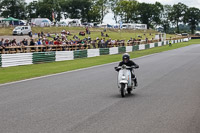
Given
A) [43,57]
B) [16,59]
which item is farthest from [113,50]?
[16,59]

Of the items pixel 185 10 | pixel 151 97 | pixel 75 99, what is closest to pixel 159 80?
pixel 151 97

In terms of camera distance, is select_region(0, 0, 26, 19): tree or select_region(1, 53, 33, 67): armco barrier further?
select_region(0, 0, 26, 19): tree

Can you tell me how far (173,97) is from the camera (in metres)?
10.3

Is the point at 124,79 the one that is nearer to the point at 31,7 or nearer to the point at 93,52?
the point at 93,52

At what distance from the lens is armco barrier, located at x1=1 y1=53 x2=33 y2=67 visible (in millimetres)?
22767

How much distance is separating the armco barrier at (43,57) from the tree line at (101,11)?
99.8 m

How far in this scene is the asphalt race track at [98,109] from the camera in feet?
21.3

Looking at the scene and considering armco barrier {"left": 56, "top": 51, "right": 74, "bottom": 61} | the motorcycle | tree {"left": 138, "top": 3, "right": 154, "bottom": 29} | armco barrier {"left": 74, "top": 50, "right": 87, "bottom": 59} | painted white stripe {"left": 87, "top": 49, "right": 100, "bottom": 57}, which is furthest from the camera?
tree {"left": 138, "top": 3, "right": 154, "bottom": 29}

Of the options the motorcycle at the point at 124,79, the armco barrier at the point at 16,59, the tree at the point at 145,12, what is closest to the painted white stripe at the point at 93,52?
the armco barrier at the point at 16,59

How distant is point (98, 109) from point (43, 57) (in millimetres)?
19212

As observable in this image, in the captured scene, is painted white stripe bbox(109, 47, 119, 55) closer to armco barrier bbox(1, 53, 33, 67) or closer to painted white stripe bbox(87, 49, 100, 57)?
painted white stripe bbox(87, 49, 100, 57)

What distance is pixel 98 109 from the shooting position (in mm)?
8375

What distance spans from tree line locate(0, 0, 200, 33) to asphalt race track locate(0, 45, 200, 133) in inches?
4560

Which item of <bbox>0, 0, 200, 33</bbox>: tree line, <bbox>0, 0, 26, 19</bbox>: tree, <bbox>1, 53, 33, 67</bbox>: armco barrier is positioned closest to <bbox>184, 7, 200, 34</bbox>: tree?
<bbox>0, 0, 200, 33</bbox>: tree line
